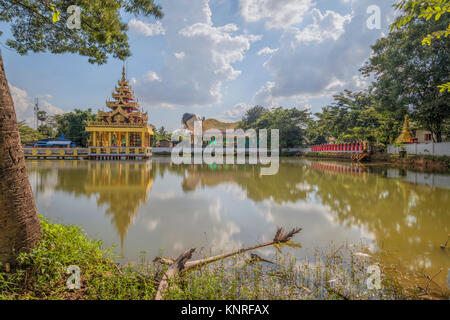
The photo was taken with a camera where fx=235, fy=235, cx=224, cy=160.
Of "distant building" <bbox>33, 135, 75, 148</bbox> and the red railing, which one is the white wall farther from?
"distant building" <bbox>33, 135, 75, 148</bbox>

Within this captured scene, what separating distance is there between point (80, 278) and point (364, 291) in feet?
7.56

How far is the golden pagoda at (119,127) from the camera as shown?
2170cm

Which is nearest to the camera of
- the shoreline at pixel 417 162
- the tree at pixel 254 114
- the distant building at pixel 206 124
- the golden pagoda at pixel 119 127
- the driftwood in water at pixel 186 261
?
the driftwood in water at pixel 186 261

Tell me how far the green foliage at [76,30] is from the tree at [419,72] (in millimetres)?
12268

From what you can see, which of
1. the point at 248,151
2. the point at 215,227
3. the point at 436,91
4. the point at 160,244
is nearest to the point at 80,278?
the point at 160,244

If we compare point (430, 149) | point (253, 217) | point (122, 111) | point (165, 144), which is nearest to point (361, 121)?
point (430, 149)

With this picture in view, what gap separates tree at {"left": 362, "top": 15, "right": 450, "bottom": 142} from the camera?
35.0 feet

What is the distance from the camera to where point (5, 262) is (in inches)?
71.3

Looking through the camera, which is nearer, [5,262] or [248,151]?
[5,262]

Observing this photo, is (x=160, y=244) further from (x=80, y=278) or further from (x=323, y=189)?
(x=323, y=189)

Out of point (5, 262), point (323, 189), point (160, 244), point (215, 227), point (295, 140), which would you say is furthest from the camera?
point (295, 140)

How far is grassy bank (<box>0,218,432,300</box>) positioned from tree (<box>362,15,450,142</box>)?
1181 centimetres

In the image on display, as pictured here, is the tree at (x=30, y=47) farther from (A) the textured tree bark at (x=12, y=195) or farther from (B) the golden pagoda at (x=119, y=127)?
(B) the golden pagoda at (x=119, y=127)

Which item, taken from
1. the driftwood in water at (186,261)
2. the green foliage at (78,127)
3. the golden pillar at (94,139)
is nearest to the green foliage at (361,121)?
the driftwood in water at (186,261)
